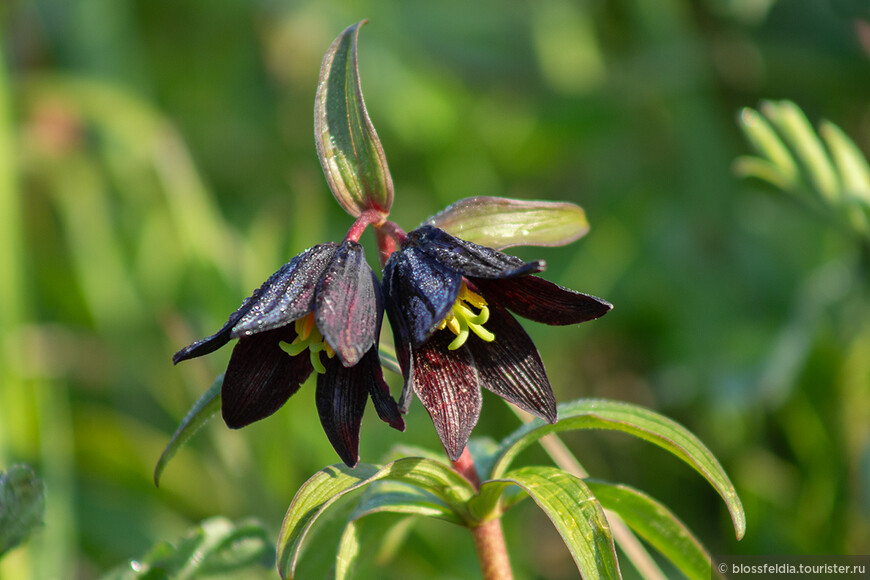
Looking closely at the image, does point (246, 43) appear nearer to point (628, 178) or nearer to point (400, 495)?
point (628, 178)

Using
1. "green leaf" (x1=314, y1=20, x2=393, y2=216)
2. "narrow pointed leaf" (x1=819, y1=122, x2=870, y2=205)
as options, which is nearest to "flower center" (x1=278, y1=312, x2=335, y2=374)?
"green leaf" (x1=314, y1=20, x2=393, y2=216)

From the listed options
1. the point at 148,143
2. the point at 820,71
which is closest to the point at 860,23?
the point at 820,71

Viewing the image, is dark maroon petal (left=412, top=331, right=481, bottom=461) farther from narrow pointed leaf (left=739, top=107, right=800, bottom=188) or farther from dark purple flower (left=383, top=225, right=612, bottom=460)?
narrow pointed leaf (left=739, top=107, right=800, bottom=188)

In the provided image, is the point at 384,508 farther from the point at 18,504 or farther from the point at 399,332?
the point at 18,504

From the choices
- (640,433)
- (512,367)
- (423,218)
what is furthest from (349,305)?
(423,218)

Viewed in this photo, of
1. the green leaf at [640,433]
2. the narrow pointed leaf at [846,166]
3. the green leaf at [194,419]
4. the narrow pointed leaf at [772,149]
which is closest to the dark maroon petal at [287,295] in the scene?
the green leaf at [194,419]
